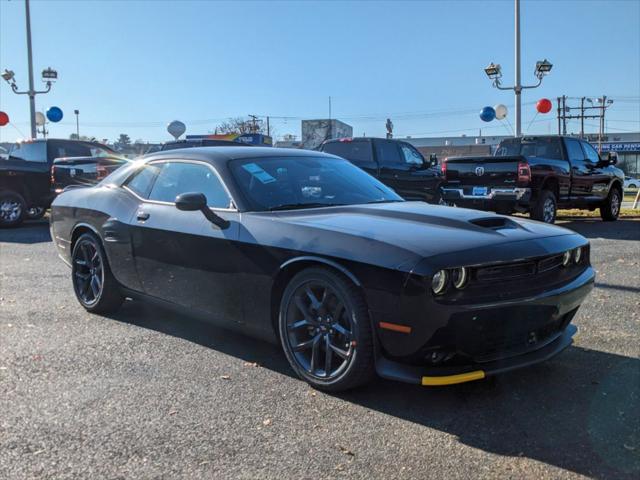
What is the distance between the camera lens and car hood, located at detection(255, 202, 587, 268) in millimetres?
3129

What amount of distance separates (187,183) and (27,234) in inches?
320

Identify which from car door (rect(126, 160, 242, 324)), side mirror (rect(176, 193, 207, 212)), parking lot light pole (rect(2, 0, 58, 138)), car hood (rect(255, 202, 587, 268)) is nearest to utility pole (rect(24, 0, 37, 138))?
parking lot light pole (rect(2, 0, 58, 138))

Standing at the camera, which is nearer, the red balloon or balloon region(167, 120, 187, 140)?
the red balloon

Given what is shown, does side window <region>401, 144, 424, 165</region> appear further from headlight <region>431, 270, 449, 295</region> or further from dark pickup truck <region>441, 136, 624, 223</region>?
headlight <region>431, 270, 449, 295</region>

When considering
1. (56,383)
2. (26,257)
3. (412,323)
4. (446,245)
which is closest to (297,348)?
(412,323)

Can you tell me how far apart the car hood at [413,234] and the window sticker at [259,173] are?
0.45 meters

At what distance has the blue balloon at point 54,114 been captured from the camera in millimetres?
22094

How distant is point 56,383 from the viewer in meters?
3.71

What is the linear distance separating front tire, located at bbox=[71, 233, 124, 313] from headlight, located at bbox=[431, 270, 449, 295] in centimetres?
303

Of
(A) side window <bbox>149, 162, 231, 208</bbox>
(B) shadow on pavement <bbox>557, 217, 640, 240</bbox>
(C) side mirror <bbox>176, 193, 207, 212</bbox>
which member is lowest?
(B) shadow on pavement <bbox>557, 217, 640, 240</bbox>

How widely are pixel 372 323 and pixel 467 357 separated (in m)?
0.53

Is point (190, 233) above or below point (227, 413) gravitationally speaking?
above

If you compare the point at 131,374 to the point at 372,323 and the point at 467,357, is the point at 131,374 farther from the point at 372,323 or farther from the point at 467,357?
the point at 467,357

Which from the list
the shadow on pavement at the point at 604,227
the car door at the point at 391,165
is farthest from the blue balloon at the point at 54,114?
the shadow on pavement at the point at 604,227
